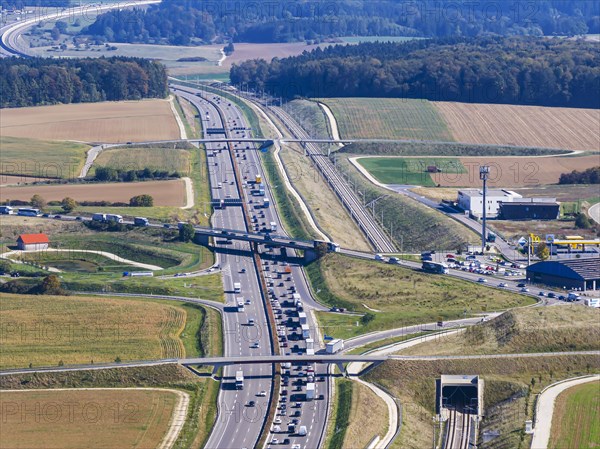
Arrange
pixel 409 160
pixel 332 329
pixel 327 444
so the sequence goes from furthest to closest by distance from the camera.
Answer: pixel 409 160 < pixel 332 329 < pixel 327 444

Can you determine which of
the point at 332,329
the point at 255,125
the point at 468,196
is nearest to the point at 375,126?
the point at 255,125

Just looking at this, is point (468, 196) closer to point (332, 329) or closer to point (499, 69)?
point (332, 329)

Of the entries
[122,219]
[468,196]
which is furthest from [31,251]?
[468,196]

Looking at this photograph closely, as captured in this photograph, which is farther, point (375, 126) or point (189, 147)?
point (375, 126)

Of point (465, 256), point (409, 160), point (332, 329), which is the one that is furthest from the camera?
point (409, 160)

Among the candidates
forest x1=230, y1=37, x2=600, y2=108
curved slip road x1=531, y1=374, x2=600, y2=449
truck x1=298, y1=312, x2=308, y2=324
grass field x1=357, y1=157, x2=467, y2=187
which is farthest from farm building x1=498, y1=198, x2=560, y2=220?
forest x1=230, y1=37, x2=600, y2=108

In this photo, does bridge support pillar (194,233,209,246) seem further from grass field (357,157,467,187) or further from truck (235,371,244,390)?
truck (235,371,244,390)
